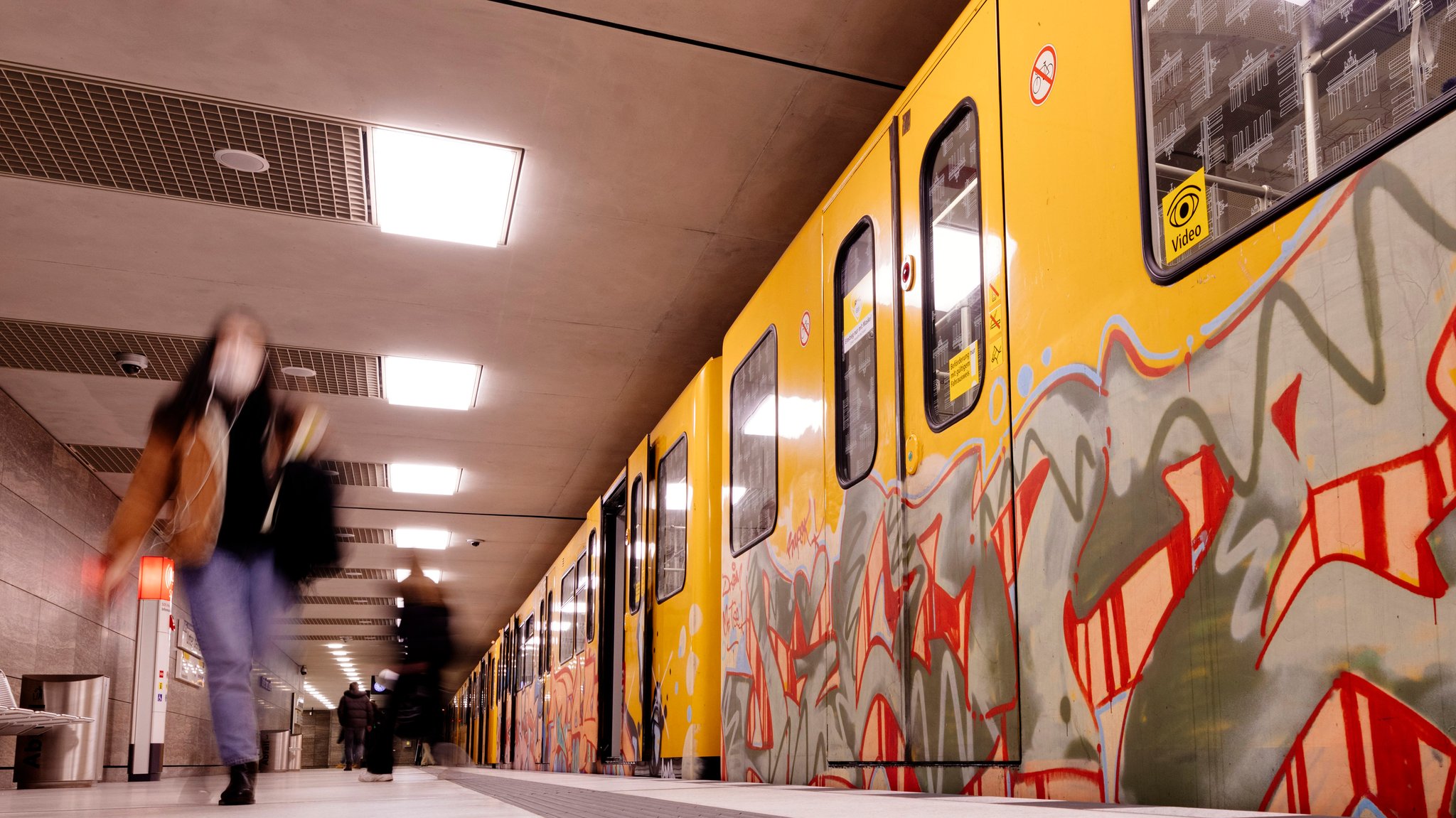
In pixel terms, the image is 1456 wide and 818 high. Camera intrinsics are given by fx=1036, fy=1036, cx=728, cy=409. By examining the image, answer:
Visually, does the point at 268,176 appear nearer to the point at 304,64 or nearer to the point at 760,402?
the point at 304,64

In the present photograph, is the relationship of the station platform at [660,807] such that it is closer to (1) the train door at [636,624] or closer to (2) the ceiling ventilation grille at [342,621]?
(1) the train door at [636,624]

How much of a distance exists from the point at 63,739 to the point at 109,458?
2.79 m

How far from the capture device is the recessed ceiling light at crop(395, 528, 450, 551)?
1356 centimetres

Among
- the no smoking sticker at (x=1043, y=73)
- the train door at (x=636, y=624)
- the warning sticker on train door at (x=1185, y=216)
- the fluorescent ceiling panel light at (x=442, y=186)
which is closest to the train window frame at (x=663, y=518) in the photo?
the train door at (x=636, y=624)

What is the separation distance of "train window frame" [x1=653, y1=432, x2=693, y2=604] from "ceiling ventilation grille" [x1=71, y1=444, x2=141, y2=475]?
597 cm

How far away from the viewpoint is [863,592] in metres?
3.22

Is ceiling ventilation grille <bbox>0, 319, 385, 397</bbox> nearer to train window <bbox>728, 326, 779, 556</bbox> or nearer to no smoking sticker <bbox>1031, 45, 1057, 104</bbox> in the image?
train window <bbox>728, 326, 779, 556</bbox>

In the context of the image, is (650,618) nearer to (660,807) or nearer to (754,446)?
(754,446)

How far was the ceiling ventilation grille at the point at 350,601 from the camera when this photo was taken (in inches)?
744

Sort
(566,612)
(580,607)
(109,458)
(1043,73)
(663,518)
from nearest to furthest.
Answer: (1043,73) → (663,518) → (580,607) → (109,458) → (566,612)

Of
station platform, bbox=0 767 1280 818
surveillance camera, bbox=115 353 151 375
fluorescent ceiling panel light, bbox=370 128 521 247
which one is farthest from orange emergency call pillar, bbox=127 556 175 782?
station platform, bbox=0 767 1280 818

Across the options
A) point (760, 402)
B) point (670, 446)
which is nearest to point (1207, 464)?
point (760, 402)

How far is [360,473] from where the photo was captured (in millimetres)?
10875

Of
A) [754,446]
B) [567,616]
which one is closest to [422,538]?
[567,616]
